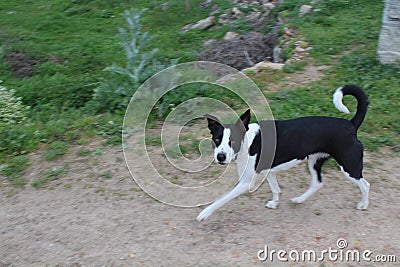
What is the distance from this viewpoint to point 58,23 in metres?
12.5

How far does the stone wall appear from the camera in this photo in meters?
7.70

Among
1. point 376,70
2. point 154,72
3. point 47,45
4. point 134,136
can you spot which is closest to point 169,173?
point 134,136

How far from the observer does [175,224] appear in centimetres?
446

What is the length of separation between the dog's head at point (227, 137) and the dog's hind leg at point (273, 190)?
67cm

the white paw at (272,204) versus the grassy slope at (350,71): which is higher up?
the white paw at (272,204)

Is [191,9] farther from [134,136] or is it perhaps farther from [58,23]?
[134,136]

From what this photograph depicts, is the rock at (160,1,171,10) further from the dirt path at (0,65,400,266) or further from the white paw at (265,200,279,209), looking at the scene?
the white paw at (265,200,279,209)

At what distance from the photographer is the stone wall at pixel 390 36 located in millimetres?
7695

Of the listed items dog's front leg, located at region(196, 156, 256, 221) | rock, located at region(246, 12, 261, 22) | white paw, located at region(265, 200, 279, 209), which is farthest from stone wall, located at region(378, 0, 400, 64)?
dog's front leg, located at region(196, 156, 256, 221)

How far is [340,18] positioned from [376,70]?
278cm

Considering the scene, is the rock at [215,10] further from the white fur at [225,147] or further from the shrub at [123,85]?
the white fur at [225,147]

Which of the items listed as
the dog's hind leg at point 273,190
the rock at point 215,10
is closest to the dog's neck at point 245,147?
the dog's hind leg at point 273,190

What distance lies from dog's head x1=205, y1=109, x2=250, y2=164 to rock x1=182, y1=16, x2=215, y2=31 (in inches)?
305

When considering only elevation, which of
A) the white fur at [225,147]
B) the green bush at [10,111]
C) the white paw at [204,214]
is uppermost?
the white fur at [225,147]
